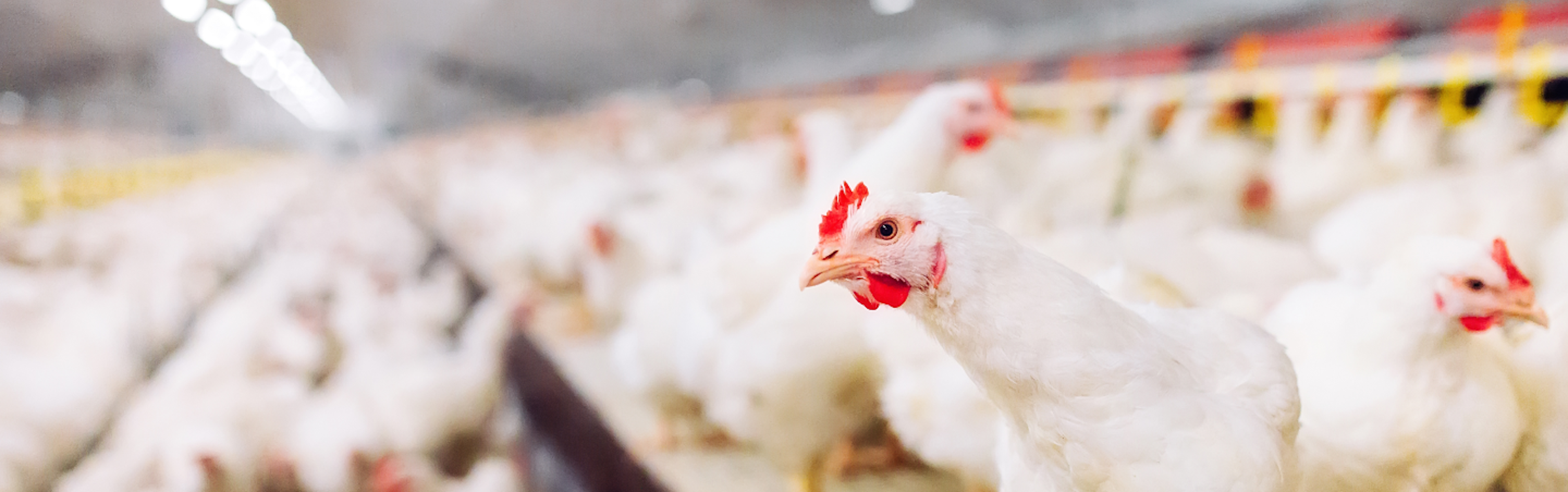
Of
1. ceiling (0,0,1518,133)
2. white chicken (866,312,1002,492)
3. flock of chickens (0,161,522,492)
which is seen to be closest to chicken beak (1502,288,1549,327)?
white chicken (866,312,1002,492)

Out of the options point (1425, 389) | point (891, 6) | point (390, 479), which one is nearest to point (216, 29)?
point (390, 479)

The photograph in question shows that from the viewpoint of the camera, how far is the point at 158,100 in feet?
9.77

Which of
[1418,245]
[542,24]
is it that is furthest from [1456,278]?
[542,24]

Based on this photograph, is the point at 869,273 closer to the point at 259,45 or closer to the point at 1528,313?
the point at 1528,313

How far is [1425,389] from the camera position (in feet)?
2.16

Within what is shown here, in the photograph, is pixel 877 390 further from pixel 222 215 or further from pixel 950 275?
pixel 222 215

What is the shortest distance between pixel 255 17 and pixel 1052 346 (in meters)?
2.06

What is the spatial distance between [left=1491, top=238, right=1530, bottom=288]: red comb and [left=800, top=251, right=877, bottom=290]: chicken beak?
0.52 meters

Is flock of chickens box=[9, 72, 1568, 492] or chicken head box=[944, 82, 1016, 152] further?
chicken head box=[944, 82, 1016, 152]

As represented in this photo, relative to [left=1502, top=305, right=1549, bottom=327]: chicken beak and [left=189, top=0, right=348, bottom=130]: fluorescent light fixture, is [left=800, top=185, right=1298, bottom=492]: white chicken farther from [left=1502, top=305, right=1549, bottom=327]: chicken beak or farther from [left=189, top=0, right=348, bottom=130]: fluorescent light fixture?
[left=189, top=0, right=348, bottom=130]: fluorescent light fixture

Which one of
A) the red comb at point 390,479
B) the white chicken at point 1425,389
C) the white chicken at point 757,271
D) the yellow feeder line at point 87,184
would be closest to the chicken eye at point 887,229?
the white chicken at point 1425,389

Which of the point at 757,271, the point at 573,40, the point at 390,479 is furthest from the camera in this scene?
the point at 573,40

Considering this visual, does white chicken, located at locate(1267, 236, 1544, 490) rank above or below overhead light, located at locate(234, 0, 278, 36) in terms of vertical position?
below

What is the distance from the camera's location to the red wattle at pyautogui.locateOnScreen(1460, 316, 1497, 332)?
0.66 metres
